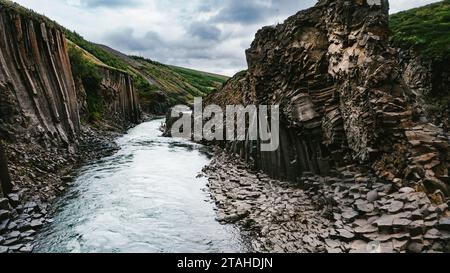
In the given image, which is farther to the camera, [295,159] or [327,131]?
[295,159]

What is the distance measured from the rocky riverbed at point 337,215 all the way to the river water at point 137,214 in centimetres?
152

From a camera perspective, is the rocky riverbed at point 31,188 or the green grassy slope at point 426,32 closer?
the rocky riverbed at point 31,188

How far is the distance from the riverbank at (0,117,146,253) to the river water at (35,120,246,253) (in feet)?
2.15

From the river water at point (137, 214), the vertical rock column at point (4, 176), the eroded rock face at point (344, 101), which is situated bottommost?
the river water at point (137, 214)

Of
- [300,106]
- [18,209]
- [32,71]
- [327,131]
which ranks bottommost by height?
[18,209]

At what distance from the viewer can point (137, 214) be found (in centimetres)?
1905

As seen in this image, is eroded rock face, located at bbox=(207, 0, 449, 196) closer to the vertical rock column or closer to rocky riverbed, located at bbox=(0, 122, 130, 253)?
rocky riverbed, located at bbox=(0, 122, 130, 253)

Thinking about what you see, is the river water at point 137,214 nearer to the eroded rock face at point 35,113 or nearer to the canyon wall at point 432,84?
the eroded rock face at point 35,113

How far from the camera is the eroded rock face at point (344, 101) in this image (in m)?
16.7

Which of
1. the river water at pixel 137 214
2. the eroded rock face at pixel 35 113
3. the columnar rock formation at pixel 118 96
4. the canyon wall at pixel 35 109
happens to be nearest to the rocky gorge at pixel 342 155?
the river water at pixel 137 214
